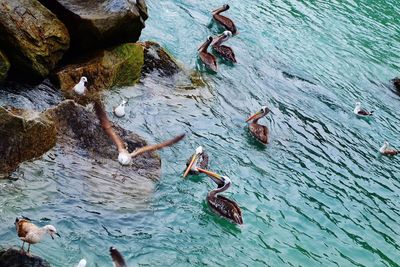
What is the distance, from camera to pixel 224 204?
45.0 ft

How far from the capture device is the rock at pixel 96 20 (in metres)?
15.6

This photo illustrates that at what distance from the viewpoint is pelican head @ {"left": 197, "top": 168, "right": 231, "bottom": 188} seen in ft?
46.6

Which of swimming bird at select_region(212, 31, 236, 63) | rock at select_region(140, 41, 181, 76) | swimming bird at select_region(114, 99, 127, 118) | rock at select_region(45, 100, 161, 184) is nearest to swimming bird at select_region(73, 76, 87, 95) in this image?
swimming bird at select_region(114, 99, 127, 118)

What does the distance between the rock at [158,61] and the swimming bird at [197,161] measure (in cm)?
423

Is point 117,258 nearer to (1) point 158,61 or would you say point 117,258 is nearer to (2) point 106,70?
(2) point 106,70

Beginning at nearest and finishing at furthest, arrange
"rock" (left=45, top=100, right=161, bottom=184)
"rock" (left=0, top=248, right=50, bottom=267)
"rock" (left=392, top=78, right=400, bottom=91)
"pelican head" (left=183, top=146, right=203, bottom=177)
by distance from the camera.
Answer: "rock" (left=0, top=248, right=50, bottom=267), "rock" (left=45, top=100, right=161, bottom=184), "pelican head" (left=183, top=146, right=203, bottom=177), "rock" (left=392, top=78, right=400, bottom=91)

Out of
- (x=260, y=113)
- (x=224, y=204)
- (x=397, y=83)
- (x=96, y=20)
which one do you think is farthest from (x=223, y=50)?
(x=224, y=204)

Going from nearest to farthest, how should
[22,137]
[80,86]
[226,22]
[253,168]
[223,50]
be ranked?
[22,137], [80,86], [253,168], [223,50], [226,22]

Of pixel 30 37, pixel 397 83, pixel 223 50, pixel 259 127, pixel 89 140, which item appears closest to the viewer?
pixel 89 140

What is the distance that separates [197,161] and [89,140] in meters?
2.95

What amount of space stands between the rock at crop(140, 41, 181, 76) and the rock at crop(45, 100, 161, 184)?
192 inches

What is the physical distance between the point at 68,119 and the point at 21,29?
9.27 ft

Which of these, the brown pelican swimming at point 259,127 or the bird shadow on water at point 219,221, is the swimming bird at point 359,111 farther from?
the bird shadow on water at point 219,221

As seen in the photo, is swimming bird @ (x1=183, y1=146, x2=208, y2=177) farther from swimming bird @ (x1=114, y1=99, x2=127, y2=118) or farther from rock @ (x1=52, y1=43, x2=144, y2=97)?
rock @ (x1=52, y1=43, x2=144, y2=97)
